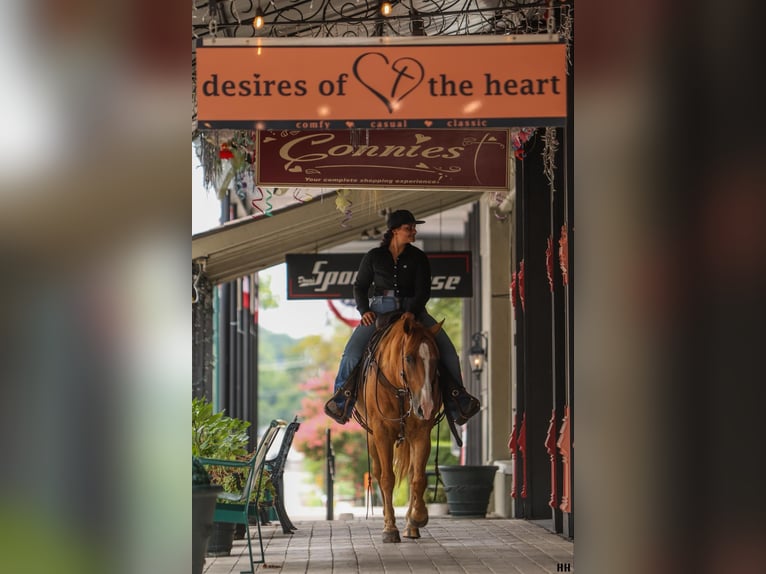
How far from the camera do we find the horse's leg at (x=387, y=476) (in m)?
9.54

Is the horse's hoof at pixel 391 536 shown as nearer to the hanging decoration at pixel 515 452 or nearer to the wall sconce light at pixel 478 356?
the hanging decoration at pixel 515 452

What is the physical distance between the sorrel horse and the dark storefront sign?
458 centimetres

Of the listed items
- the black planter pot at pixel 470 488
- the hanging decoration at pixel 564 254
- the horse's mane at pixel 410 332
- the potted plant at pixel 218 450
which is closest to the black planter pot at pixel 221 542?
the potted plant at pixel 218 450

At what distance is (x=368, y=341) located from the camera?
978cm

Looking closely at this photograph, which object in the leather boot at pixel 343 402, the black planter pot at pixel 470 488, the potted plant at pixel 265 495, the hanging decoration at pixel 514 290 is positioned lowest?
the black planter pot at pixel 470 488

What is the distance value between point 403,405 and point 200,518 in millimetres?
3496

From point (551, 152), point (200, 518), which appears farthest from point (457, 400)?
point (200, 518)

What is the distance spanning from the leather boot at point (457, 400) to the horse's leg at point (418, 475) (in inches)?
11.1

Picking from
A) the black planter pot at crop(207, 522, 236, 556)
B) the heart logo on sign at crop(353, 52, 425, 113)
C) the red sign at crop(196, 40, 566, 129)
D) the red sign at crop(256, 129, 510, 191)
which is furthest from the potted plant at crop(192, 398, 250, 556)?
the heart logo on sign at crop(353, 52, 425, 113)

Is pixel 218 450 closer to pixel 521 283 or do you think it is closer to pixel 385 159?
pixel 385 159

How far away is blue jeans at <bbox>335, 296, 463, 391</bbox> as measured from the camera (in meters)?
9.58
